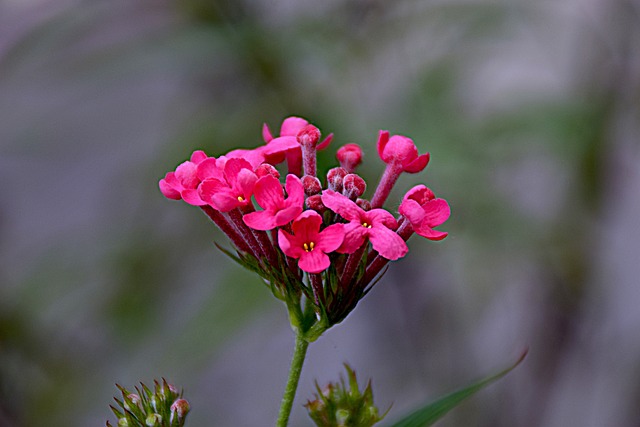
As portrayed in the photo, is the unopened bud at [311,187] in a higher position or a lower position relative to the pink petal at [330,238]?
higher

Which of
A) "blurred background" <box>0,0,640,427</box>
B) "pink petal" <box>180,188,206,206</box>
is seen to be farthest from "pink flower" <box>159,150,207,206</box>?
"blurred background" <box>0,0,640,427</box>

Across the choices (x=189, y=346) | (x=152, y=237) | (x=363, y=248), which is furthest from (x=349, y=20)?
(x=363, y=248)

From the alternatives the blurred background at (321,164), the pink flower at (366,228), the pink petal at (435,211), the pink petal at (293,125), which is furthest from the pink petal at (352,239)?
the blurred background at (321,164)

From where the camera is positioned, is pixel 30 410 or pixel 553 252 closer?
pixel 30 410

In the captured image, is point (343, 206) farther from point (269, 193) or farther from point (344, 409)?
point (344, 409)

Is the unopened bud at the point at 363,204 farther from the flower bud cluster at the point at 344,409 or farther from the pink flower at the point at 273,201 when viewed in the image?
the flower bud cluster at the point at 344,409

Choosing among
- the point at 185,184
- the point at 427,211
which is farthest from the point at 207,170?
the point at 427,211

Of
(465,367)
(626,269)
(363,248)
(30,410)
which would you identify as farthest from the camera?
(626,269)

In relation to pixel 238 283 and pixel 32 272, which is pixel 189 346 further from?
pixel 32 272
